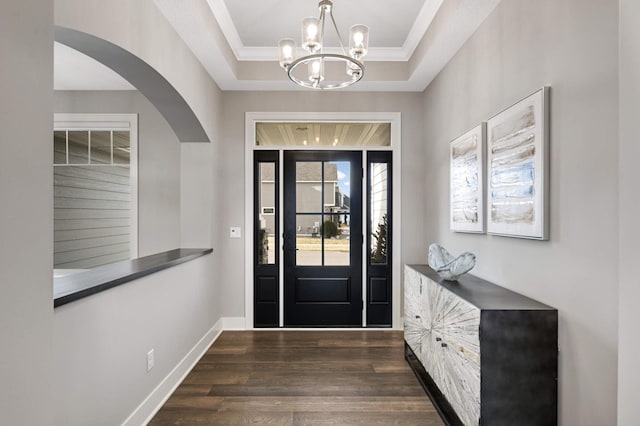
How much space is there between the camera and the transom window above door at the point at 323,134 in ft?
12.4

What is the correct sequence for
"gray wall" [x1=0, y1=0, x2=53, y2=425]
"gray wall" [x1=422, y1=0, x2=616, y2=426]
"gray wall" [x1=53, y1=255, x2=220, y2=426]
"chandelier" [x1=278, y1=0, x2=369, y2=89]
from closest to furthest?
"gray wall" [x1=0, y1=0, x2=53, y2=425], "gray wall" [x1=422, y1=0, x2=616, y2=426], "gray wall" [x1=53, y1=255, x2=220, y2=426], "chandelier" [x1=278, y1=0, x2=369, y2=89]

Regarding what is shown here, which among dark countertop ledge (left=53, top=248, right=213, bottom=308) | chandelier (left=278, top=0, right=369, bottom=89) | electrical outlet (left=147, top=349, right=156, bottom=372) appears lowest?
electrical outlet (left=147, top=349, right=156, bottom=372)

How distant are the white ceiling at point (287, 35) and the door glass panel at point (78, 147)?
1.68 ft

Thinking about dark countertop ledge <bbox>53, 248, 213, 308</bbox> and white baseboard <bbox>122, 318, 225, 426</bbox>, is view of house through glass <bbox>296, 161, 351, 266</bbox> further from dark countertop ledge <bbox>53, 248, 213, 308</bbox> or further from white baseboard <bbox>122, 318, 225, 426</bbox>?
dark countertop ledge <bbox>53, 248, 213, 308</bbox>

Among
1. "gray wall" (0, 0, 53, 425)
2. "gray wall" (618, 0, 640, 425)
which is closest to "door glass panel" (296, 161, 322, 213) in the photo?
"gray wall" (0, 0, 53, 425)

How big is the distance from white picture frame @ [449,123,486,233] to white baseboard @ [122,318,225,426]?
8.00 feet

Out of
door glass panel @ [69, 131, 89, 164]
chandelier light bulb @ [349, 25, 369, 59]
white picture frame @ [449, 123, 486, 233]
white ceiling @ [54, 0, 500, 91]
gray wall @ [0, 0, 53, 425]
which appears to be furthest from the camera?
door glass panel @ [69, 131, 89, 164]

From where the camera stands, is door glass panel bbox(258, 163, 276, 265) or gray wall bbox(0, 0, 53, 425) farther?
door glass panel bbox(258, 163, 276, 265)

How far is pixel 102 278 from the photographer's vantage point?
1.75 m

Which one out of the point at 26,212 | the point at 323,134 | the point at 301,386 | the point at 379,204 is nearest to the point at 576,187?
the point at 26,212

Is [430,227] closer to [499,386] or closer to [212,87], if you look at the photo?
[499,386]

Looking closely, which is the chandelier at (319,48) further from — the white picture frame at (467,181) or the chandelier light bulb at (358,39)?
the white picture frame at (467,181)

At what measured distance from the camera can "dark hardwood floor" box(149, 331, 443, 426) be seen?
2146 mm

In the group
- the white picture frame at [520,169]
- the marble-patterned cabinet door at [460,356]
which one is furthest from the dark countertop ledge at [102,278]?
the white picture frame at [520,169]
